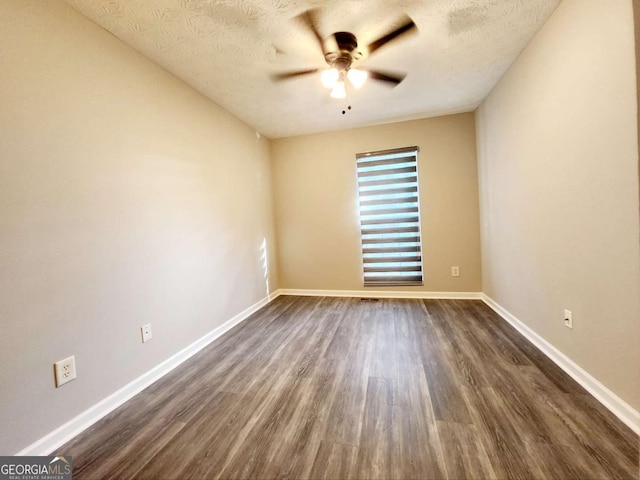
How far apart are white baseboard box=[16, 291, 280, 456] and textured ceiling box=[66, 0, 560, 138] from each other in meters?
2.30

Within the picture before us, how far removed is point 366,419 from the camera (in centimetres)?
140

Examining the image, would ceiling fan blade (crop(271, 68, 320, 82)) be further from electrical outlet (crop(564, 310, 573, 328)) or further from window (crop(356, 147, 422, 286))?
electrical outlet (crop(564, 310, 573, 328))

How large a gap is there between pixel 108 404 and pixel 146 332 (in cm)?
44

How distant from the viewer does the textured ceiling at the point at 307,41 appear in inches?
61.8

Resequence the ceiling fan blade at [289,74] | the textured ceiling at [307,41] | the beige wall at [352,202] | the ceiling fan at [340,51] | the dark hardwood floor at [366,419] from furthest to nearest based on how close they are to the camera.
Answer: the beige wall at [352,202]
the ceiling fan blade at [289,74]
the ceiling fan at [340,51]
the textured ceiling at [307,41]
the dark hardwood floor at [366,419]

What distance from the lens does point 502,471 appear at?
107 centimetres

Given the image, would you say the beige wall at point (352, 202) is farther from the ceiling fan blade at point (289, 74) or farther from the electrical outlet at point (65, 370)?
the electrical outlet at point (65, 370)

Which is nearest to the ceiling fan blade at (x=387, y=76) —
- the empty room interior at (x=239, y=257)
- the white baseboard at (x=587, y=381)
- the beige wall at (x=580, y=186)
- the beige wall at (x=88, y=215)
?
the empty room interior at (x=239, y=257)

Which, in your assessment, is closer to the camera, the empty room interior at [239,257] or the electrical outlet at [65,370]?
the empty room interior at [239,257]

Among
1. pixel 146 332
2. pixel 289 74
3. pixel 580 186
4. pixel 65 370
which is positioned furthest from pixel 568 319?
pixel 65 370

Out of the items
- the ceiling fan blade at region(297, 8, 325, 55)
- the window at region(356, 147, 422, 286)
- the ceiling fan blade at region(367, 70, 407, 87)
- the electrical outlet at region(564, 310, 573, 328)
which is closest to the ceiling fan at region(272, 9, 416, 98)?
the ceiling fan blade at region(297, 8, 325, 55)

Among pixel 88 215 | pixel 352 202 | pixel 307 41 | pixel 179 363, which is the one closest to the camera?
pixel 88 215

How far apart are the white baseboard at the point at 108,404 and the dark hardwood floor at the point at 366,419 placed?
0.19ft

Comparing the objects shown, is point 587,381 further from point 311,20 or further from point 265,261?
point 265,261
